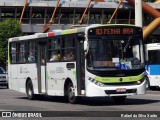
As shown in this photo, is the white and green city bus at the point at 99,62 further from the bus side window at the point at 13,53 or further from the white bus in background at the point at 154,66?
the white bus in background at the point at 154,66

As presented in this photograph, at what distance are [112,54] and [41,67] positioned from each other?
4971 millimetres

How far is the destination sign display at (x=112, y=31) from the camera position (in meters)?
21.7

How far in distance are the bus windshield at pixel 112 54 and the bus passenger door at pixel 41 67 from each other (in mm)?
4156

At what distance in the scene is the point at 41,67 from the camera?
25.5 metres

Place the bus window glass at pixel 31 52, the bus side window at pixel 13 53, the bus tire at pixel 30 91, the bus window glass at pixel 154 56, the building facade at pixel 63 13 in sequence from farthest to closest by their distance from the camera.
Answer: the building facade at pixel 63 13 → the bus window glass at pixel 154 56 → the bus side window at pixel 13 53 → the bus tire at pixel 30 91 → the bus window glass at pixel 31 52

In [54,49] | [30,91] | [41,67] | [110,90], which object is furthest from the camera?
[30,91]

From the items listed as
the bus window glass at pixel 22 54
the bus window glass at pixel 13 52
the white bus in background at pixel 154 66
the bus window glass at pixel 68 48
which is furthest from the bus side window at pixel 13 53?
the white bus in background at pixel 154 66

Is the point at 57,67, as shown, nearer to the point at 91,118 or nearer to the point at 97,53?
the point at 97,53

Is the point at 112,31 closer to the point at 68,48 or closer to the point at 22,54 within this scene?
the point at 68,48

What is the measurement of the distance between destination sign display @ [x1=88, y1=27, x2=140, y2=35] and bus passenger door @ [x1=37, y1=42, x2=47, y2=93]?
13.4 ft

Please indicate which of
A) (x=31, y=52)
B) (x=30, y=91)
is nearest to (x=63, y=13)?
(x=30, y=91)

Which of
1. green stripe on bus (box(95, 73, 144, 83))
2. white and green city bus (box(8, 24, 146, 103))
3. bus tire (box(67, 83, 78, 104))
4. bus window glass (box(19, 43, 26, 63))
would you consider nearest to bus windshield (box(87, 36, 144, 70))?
white and green city bus (box(8, 24, 146, 103))

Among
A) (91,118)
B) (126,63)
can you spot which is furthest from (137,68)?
(91,118)

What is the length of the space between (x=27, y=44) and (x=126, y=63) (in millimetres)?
6925
